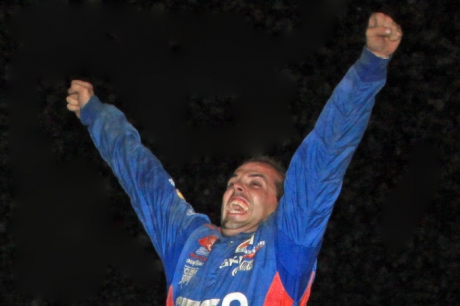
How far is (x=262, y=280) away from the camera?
1464 millimetres

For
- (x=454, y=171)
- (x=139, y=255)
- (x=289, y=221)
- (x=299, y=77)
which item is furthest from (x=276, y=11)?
(x=289, y=221)

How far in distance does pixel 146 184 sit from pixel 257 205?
12.4 inches

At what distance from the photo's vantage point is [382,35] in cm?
128

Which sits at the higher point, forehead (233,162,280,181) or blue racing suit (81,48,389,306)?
forehead (233,162,280,181)

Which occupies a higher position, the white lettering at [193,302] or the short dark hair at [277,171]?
the short dark hair at [277,171]

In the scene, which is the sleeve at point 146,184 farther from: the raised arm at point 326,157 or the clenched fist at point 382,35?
the clenched fist at point 382,35

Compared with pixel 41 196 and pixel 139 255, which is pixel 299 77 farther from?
pixel 41 196

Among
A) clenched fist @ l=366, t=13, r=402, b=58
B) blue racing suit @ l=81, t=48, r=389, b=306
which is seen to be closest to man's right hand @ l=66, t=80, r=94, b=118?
blue racing suit @ l=81, t=48, r=389, b=306

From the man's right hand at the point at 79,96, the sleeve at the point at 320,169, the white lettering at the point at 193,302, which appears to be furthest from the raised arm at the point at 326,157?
the man's right hand at the point at 79,96

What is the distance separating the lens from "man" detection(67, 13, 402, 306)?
1336mm

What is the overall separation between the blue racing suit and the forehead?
162mm

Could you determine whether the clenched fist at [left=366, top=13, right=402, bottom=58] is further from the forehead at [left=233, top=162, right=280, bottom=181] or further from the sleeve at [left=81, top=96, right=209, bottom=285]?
the sleeve at [left=81, top=96, right=209, bottom=285]

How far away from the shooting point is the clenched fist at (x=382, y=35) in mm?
1258

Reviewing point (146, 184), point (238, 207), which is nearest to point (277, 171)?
point (238, 207)
